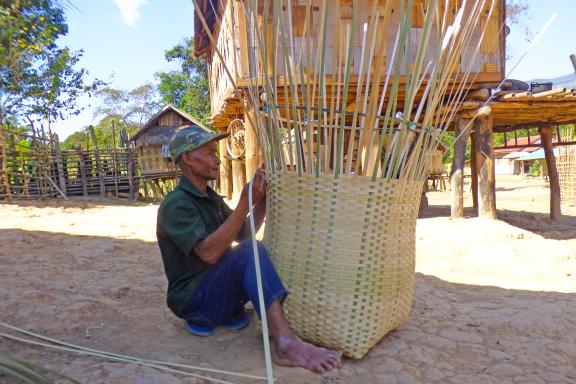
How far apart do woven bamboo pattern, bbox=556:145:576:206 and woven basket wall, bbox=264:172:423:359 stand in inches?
397

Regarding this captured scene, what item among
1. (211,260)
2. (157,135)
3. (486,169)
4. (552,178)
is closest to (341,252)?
(211,260)

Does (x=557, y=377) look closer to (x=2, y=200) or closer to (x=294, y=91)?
(x=294, y=91)

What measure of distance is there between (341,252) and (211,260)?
492 mm

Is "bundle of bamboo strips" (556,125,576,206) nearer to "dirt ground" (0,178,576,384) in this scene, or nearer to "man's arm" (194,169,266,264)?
"dirt ground" (0,178,576,384)

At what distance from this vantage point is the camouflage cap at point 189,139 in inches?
77.3

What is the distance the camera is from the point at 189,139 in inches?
77.9

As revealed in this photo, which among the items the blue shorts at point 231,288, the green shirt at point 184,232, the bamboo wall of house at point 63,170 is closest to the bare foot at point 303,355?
the blue shorts at point 231,288

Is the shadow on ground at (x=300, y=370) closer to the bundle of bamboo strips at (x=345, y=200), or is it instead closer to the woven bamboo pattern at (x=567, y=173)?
the bundle of bamboo strips at (x=345, y=200)

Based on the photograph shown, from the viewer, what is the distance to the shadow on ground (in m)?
1.73

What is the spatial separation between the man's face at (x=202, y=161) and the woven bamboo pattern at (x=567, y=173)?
33.8ft

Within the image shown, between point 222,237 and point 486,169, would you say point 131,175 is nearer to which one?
point 486,169

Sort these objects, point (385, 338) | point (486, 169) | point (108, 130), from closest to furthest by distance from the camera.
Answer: point (385, 338), point (486, 169), point (108, 130)

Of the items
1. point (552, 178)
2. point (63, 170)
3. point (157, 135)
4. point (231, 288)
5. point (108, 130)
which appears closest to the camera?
point (231, 288)

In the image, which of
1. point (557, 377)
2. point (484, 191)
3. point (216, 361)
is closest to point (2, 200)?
point (484, 191)
